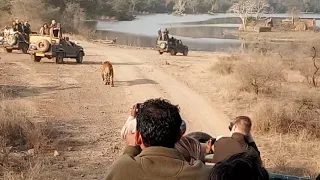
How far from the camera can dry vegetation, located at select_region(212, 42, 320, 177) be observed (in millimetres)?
9008

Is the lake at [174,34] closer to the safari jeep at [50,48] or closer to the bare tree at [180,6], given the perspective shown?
the safari jeep at [50,48]

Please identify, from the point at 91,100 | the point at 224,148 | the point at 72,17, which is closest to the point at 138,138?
the point at 224,148

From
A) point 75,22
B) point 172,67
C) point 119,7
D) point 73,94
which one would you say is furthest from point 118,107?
point 119,7

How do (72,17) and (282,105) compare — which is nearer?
(282,105)

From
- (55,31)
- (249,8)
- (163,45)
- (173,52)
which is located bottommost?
(173,52)

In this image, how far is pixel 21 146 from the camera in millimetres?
8805

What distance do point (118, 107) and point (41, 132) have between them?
445 cm

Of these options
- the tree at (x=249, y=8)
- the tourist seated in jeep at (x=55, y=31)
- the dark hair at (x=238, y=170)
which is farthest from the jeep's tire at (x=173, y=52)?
the tree at (x=249, y=8)

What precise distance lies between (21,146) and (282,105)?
546cm

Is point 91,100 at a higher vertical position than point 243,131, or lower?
lower

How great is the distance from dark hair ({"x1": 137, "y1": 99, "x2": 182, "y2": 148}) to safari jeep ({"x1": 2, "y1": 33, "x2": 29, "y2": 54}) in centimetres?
2374

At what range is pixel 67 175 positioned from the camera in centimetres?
746

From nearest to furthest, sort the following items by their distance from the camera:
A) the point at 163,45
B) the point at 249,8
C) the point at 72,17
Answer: the point at 163,45
the point at 72,17
the point at 249,8

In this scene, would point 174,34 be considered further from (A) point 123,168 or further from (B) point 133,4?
(A) point 123,168
